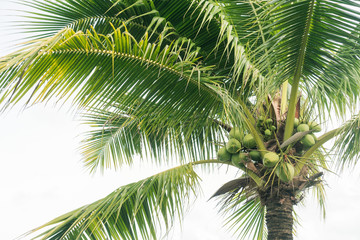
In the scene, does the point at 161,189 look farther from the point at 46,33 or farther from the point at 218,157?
the point at 46,33

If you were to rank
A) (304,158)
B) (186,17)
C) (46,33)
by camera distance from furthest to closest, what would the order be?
(46,33), (186,17), (304,158)

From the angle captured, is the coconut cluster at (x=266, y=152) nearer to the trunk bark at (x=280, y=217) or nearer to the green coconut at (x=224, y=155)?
the green coconut at (x=224, y=155)

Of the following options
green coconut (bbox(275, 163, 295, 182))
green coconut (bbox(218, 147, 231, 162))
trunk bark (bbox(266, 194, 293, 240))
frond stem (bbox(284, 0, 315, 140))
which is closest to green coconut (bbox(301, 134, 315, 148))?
frond stem (bbox(284, 0, 315, 140))

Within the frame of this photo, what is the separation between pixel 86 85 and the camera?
3.69 m

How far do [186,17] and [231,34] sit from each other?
526 mm

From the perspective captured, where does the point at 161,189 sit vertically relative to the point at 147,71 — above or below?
below

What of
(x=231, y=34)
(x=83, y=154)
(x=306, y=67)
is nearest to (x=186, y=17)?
(x=231, y=34)

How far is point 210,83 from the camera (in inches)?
157

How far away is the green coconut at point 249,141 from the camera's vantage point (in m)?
3.93

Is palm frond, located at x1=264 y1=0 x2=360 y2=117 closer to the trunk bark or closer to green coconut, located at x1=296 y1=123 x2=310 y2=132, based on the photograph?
green coconut, located at x1=296 y1=123 x2=310 y2=132

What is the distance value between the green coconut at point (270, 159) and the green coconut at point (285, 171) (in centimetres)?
7

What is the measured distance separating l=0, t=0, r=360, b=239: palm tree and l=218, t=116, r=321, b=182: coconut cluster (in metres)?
0.01

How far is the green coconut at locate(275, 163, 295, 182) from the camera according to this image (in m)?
3.75

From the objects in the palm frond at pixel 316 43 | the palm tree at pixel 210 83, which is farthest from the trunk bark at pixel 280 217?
the palm frond at pixel 316 43
